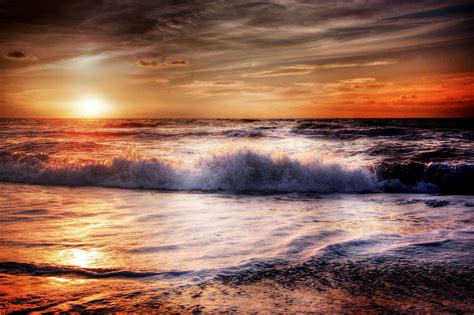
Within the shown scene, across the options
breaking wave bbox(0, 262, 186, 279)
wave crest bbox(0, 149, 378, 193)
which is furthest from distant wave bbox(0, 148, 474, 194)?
breaking wave bbox(0, 262, 186, 279)

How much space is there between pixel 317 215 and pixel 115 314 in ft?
15.4

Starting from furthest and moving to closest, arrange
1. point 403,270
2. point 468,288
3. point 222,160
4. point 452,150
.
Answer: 1. point 452,150
2. point 222,160
3. point 403,270
4. point 468,288

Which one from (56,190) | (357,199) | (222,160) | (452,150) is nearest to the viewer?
(357,199)

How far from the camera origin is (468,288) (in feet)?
11.5

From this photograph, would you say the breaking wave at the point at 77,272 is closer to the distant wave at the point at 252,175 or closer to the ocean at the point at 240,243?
the ocean at the point at 240,243

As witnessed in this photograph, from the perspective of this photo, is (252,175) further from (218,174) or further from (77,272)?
(77,272)

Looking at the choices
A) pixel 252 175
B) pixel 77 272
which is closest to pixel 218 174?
pixel 252 175

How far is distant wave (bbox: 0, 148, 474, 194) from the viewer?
10867 millimetres

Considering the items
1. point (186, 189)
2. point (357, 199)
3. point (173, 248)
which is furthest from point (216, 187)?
point (173, 248)

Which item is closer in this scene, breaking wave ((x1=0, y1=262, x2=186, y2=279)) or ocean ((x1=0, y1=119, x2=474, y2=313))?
ocean ((x1=0, y1=119, x2=474, y2=313))

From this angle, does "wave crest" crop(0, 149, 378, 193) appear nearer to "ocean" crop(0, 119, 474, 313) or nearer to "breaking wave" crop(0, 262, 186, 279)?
"ocean" crop(0, 119, 474, 313)

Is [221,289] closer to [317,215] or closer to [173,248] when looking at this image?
[173,248]

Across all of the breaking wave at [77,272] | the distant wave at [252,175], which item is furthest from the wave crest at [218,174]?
the breaking wave at [77,272]

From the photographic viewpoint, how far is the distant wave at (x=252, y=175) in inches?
428
